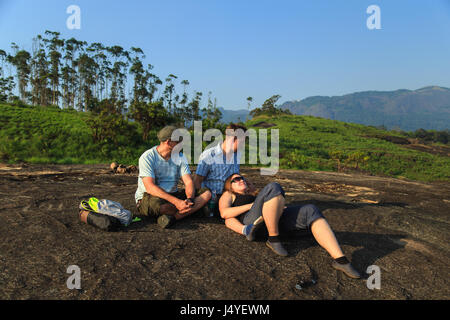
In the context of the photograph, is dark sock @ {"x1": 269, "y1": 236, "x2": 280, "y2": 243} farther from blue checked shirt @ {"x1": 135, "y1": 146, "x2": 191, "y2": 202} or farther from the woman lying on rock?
blue checked shirt @ {"x1": 135, "y1": 146, "x2": 191, "y2": 202}

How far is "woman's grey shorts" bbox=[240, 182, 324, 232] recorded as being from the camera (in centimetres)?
329

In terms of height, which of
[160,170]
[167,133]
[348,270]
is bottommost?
[348,270]

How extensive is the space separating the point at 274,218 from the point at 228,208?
0.81 meters

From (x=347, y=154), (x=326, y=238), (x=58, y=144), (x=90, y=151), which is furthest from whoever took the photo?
(x=347, y=154)

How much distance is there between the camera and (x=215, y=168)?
4.38 metres

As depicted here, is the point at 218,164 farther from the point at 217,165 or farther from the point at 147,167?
the point at 147,167

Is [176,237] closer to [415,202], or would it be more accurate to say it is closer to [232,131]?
[232,131]

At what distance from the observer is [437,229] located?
4.94 m

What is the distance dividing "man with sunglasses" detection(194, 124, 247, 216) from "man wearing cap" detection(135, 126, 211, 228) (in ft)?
0.44

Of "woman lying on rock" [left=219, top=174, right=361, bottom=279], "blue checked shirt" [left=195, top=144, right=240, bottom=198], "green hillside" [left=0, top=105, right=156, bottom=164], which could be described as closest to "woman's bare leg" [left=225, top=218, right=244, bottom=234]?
"woman lying on rock" [left=219, top=174, right=361, bottom=279]

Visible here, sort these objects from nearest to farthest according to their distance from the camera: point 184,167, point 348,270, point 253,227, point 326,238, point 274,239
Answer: point 348,270 → point 326,238 → point 274,239 → point 253,227 → point 184,167

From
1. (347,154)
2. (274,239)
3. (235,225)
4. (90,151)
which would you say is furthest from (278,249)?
(347,154)

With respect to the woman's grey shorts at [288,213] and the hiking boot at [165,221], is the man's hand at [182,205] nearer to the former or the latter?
the hiking boot at [165,221]
